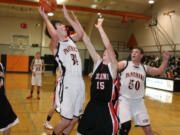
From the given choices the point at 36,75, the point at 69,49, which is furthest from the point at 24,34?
the point at 69,49

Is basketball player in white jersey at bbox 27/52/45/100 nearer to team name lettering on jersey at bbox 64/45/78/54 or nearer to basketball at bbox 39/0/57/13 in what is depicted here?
basketball at bbox 39/0/57/13

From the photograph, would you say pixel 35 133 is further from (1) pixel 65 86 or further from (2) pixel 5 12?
(2) pixel 5 12

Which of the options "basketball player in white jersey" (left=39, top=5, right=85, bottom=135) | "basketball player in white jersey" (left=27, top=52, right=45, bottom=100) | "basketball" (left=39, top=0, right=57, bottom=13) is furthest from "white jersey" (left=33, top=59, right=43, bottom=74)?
"basketball player in white jersey" (left=39, top=5, right=85, bottom=135)

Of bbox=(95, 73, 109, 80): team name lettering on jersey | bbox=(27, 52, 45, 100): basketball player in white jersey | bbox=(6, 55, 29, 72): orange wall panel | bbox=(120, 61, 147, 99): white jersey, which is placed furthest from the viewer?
bbox=(6, 55, 29, 72): orange wall panel

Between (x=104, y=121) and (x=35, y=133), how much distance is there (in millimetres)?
2124

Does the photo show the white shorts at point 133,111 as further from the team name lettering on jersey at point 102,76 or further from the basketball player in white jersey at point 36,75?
the basketball player in white jersey at point 36,75

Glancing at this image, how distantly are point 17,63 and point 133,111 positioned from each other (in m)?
16.8

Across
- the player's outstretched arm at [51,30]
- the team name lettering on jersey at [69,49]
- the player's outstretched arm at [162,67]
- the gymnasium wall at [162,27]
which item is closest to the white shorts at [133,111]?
the player's outstretched arm at [162,67]

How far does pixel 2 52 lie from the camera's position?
61.2 feet

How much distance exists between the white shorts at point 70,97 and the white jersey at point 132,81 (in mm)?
820

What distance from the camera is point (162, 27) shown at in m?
16.9

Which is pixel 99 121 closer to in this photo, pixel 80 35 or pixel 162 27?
pixel 80 35

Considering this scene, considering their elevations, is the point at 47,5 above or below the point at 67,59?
above

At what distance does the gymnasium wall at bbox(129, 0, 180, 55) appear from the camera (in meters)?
15.5
